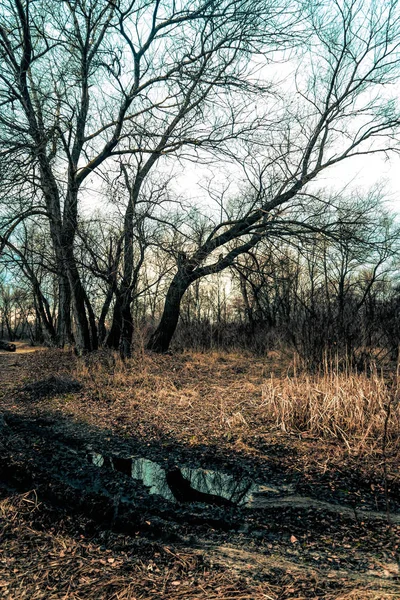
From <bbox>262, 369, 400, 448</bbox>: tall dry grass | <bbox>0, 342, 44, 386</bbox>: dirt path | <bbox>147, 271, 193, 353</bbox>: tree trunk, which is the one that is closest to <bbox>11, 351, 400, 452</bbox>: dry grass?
<bbox>262, 369, 400, 448</bbox>: tall dry grass

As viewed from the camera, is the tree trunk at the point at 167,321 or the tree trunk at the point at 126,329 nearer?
the tree trunk at the point at 126,329

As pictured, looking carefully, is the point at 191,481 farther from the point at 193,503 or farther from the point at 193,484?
the point at 193,503

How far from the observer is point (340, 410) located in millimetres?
5023

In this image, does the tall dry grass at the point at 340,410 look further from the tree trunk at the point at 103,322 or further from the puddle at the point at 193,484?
the tree trunk at the point at 103,322

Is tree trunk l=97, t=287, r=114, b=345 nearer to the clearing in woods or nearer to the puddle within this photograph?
the clearing in woods

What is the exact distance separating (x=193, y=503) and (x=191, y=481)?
476mm

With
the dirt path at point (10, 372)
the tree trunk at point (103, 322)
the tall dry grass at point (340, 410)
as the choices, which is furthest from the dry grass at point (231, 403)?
the tree trunk at point (103, 322)

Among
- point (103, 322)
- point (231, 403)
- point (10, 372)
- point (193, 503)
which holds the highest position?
point (103, 322)

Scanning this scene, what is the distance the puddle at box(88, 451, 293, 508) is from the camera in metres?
3.57

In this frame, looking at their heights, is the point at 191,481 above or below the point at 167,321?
below

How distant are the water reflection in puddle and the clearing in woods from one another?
0.02m

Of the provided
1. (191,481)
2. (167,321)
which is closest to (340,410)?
(191,481)

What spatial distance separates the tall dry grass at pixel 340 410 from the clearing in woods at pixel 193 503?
0.04 m

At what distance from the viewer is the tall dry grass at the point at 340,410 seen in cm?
471
